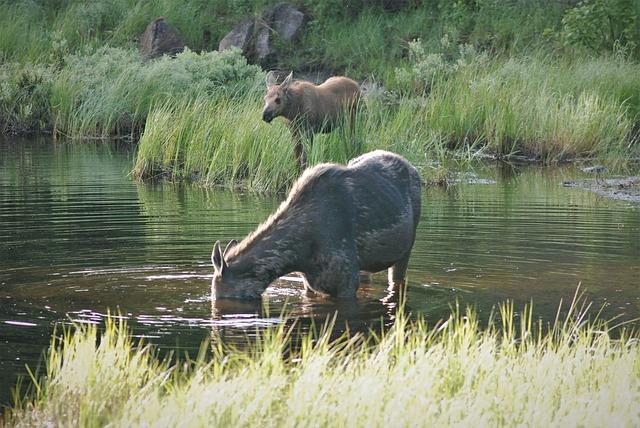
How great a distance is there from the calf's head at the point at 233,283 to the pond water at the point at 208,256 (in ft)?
0.34

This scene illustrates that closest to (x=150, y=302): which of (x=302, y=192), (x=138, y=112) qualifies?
(x=302, y=192)

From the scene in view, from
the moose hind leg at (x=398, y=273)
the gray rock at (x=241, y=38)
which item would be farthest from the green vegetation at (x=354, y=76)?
Result: the moose hind leg at (x=398, y=273)

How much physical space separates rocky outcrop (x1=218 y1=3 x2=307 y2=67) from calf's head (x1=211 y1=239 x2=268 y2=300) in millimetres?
23873

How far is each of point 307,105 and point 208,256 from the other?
7924 mm

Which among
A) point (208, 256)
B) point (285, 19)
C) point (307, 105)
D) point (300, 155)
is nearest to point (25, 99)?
point (285, 19)

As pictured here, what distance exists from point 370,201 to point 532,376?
3.51 m

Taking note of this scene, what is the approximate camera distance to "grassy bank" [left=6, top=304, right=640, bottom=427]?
5.84 meters

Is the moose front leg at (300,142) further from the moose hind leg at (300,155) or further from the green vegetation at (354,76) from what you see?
the green vegetation at (354,76)

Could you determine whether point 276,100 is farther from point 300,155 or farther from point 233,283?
point 233,283

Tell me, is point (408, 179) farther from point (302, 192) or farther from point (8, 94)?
point (8, 94)

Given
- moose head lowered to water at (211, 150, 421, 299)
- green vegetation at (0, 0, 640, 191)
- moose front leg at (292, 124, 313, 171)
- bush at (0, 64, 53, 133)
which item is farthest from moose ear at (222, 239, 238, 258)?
bush at (0, 64, 53, 133)

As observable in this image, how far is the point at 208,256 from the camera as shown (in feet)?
39.1

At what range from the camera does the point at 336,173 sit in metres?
9.80

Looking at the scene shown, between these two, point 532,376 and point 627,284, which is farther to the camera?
point 627,284
